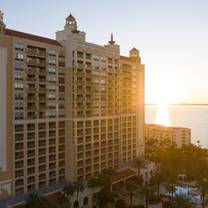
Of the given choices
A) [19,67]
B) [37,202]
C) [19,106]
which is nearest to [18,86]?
[19,67]

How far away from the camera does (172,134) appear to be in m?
144

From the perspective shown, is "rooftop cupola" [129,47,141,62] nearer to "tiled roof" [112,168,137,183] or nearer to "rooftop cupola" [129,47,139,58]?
"rooftop cupola" [129,47,139,58]

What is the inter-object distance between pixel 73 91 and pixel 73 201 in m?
24.3

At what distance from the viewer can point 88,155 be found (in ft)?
213

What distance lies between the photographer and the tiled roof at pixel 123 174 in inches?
2563

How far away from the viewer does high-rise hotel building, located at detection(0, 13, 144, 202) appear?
51.6 metres

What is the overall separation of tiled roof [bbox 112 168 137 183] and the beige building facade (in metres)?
68.2

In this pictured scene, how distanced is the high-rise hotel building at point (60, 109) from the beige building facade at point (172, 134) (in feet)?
224

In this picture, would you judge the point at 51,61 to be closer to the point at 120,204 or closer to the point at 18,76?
the point at 18,76

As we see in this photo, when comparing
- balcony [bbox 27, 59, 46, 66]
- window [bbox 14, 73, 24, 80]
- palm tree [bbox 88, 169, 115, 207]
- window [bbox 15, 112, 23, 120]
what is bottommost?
palm tree [bbox 88, 169, 115, 207]

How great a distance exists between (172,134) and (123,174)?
82.3m

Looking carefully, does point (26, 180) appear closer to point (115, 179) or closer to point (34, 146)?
point (34, 146)

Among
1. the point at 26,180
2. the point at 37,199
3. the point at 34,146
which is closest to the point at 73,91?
the point at 34,146

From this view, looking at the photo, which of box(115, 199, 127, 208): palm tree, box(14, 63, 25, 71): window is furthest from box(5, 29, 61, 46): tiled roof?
box(115, 199, 127, 208): palm tree
